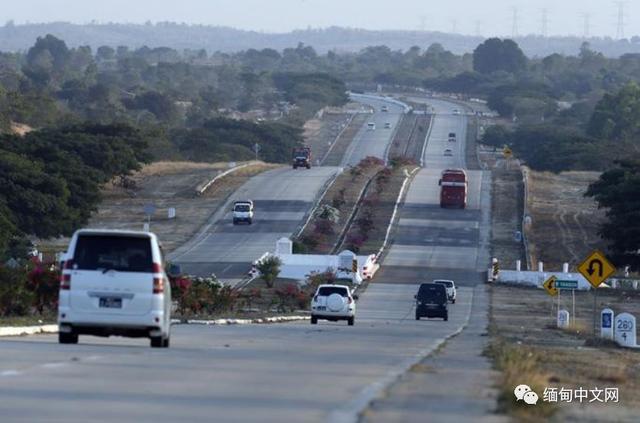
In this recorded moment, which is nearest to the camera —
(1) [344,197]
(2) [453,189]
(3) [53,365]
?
(3) [53,365]

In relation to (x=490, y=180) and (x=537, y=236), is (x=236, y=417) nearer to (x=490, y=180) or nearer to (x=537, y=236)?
(x=537, y=236)

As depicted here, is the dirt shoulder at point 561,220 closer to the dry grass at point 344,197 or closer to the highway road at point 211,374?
the dry grass at point 344,197

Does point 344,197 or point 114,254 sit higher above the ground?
point 344,197

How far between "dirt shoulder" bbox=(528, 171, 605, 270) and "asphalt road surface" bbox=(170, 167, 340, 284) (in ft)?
47.6

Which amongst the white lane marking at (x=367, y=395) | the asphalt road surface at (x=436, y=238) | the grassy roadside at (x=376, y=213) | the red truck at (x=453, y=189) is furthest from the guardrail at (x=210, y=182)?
the white lane marking at (x=367, y=395)

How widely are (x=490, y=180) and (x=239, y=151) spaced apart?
5474cm

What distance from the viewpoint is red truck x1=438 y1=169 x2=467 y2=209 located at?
101312 millimetres

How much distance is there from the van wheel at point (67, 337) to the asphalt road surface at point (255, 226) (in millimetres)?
45327

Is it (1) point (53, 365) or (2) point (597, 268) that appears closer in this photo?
(1) point (53, 365)

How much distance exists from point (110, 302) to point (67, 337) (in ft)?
4.37

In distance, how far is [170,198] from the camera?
107 m

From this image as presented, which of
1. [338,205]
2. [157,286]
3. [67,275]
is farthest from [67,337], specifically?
[338,205]

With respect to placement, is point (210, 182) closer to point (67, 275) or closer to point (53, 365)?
point (67, 275)

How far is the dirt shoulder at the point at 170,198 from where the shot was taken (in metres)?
92.4
